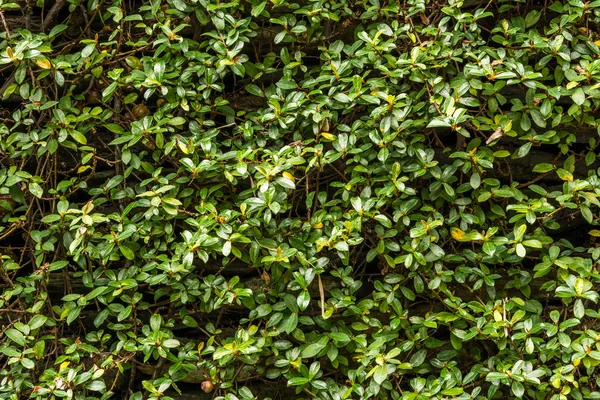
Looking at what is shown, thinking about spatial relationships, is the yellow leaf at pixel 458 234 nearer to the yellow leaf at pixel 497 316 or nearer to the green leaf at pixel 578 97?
the yellow leaf at pixel 497 316

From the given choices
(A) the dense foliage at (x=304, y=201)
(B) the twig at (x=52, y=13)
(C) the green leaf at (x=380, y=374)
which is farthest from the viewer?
(B) the twig at (x=52, y=13)

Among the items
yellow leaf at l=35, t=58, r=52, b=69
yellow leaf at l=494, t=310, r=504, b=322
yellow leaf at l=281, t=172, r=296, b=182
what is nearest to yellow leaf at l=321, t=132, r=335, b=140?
yellow leaf at l=281, t=172, r=296, b=182

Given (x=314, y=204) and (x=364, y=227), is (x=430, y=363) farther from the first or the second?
(x=314, y=204)

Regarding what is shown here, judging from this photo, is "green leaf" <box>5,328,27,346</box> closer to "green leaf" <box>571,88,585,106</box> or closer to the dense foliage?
the dense foliage

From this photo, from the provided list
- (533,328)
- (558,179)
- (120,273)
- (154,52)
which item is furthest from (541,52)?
(120,273)

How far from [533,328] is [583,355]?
183 mm

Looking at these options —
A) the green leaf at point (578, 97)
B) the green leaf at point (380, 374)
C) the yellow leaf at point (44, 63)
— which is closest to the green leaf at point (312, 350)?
the green leaf at point (380, 374)

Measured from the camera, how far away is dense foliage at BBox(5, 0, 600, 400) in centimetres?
227

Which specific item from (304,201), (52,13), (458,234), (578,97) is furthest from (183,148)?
(578,97)

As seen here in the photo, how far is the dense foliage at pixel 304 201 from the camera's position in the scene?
2.27 metres

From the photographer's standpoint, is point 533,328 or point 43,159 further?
point 43,159

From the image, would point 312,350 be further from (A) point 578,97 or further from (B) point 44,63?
(B) point 44,63

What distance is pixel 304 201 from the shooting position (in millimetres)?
2512

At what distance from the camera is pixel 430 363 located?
2.42 meters
